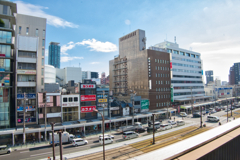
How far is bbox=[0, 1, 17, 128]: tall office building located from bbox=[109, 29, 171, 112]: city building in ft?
118

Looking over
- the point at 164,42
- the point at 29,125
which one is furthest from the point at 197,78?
the point at 29,125

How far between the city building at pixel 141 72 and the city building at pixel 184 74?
5151mm

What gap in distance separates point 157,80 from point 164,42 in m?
33.8

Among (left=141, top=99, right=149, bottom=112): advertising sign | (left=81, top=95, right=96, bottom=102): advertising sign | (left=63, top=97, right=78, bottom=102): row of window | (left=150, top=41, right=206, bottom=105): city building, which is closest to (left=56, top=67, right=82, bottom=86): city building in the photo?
(left=150, top=41, right=206, bottom=105): city building

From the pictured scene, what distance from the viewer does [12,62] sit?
4238 centimetres

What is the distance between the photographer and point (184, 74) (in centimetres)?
8219

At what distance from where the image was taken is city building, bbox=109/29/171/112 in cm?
6494

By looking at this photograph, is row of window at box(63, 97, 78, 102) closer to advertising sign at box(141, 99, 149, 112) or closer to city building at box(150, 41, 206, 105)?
advertising sign at box(141, 99, 149, 112)

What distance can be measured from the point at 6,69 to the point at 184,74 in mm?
77666

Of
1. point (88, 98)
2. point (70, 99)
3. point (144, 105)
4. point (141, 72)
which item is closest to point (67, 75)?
point (141, 72)

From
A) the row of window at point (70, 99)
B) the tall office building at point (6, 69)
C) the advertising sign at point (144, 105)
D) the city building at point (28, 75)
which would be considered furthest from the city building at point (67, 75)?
the row of window at point (70, 99)

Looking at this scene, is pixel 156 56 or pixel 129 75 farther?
pixel 129 75

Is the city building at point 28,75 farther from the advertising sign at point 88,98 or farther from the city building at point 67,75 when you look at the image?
the city building at point 67,75

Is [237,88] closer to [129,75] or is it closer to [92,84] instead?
[129,75]
